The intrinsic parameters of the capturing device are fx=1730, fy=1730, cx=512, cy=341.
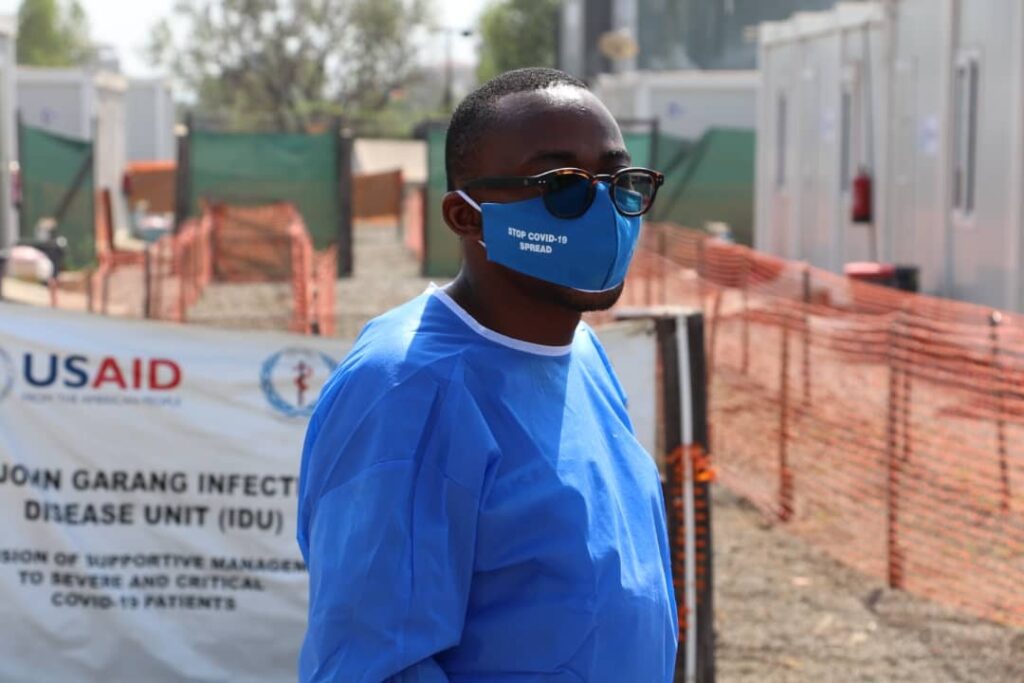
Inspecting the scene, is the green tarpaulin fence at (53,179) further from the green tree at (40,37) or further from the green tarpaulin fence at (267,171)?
the green tree at (40,37)

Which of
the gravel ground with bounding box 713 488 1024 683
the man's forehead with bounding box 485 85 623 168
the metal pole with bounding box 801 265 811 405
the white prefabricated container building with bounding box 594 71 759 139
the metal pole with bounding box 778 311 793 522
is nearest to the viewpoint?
the man's forehead with bounding box 485 85 623 168

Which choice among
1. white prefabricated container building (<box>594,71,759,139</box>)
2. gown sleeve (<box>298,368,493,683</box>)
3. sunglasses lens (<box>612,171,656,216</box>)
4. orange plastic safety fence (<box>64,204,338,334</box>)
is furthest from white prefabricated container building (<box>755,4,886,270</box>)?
gown sleeve (<box>298,368,493,683</box>)

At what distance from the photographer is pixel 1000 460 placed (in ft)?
25.4

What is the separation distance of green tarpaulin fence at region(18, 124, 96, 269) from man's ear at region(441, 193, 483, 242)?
2378cm

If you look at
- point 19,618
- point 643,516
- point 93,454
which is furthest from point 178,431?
point 643,516

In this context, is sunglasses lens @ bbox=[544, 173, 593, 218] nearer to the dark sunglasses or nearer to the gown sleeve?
the dark sunglasses

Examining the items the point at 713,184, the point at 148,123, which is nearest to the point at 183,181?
the point at 713,184

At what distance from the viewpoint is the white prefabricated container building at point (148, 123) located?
50.6 m

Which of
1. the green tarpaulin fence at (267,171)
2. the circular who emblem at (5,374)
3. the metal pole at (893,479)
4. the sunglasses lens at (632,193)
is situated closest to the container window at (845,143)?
the green tarpaulin fence at (267,171)

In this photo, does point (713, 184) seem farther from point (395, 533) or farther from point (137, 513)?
point (395, 533)

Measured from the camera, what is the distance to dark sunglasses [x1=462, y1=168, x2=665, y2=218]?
7.77ft

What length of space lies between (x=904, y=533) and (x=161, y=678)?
12.4 ft

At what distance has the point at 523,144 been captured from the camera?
237cm

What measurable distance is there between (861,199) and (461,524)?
1705 cm
